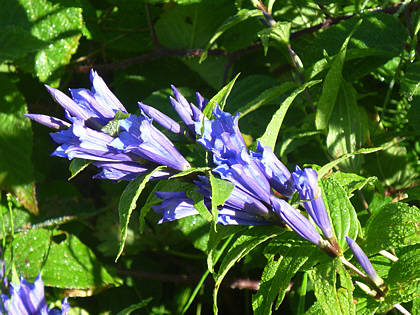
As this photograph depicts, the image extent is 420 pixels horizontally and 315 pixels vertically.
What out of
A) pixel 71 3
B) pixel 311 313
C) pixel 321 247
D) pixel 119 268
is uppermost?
pixel 71 3

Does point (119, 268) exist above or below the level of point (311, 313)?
below

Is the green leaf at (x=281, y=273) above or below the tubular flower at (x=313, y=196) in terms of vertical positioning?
below

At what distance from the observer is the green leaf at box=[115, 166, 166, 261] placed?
2.02ft

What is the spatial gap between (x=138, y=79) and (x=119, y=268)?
1.57ft

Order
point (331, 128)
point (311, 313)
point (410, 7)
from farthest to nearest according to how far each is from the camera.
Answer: point (410, 7), point (331, 128), point (311, 313)

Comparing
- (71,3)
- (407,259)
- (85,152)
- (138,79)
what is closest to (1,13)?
(71,3)

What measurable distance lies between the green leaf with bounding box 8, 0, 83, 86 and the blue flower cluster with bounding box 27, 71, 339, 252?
1.88 feet

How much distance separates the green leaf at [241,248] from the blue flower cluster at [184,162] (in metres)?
0.02

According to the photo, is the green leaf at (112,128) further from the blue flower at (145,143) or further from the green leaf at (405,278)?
the green leaf at (405,278)

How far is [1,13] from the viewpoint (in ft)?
4.11

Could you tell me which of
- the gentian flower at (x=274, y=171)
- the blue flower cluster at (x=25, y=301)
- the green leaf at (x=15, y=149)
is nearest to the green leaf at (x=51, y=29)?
the green leaf at (x=15, y=149)

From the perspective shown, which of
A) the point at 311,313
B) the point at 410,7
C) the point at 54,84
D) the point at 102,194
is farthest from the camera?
the point at 102,194

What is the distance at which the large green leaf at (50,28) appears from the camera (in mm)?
Answer: 1233

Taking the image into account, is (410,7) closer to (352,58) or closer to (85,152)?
(352,58)
